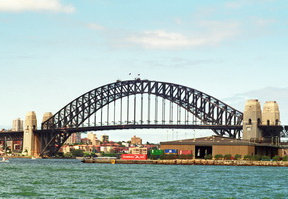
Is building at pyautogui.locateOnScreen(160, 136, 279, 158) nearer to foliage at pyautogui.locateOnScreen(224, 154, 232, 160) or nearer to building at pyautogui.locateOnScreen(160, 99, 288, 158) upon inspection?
building at pyautogui.locateOnScreen(160, 99, 288, 158)

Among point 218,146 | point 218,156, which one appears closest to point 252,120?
point 218,146

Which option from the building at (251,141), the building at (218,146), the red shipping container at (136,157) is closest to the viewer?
the building at (218,146)

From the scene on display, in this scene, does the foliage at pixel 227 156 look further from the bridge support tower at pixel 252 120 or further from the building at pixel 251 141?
the bridge support tower at pixel 252 120

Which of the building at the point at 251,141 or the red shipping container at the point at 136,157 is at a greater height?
the building at the point at 251,141

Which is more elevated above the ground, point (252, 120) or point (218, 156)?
point (252, 120)

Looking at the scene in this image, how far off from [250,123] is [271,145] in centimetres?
1170

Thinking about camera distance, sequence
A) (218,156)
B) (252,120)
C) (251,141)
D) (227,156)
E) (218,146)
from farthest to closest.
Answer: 1. (252,120)
2. (251,141)
3. (218,146)
4. (218,156)
5. (227,156)

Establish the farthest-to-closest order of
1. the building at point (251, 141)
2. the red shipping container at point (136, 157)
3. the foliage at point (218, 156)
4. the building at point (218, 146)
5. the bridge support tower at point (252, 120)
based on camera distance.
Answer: the bridge support tower at point (252, 120) < the red shipping container at point (136, 157) < the building at point (251, 141) < the building at point (218, 146) < the foliage at point (218, 156)

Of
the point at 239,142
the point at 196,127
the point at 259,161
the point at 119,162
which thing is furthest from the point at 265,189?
the point at 196,127

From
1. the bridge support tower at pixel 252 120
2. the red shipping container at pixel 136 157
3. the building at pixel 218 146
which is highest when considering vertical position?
the bridge support tower at pixel 252 120

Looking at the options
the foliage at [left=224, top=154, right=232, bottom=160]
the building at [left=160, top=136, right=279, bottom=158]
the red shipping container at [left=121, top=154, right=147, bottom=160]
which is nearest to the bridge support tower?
the building at [left=160, top=136, right=279, bottom=158]

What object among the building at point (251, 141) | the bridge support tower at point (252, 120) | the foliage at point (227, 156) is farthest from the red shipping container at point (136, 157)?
the bridge support tower at point (252, 120)

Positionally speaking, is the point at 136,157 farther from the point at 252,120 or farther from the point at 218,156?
the point at 252,120

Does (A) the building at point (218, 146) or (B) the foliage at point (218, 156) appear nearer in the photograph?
(B) the foliage at point (218, 156)
